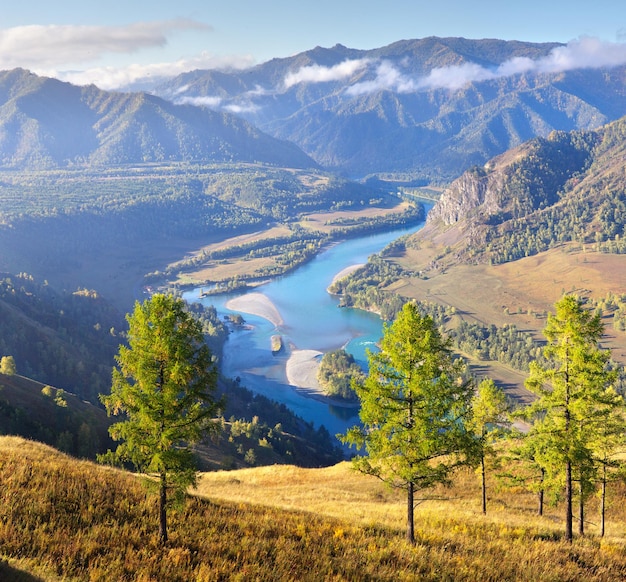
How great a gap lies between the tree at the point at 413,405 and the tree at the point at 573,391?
19.2 feet

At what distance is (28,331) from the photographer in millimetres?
166375

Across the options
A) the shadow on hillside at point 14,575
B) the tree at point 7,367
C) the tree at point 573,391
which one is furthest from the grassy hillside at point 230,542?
the tree at point 7,367

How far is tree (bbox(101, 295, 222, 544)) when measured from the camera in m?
21.0

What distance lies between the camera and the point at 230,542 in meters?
22.1

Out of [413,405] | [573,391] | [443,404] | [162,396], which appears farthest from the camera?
[573,391]

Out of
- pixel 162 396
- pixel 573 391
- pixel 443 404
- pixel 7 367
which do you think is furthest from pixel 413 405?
pixel 7 367

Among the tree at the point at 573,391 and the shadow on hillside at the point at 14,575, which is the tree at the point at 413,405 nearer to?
the tree at the point at 573,391

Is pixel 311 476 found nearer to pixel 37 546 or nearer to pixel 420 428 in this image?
pixel 420 428

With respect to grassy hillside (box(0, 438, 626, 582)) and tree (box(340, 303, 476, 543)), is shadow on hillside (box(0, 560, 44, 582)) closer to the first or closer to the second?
grassy hillside (box(0, 438, 626, 582))

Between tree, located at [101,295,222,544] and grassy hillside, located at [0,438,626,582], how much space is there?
2.11m

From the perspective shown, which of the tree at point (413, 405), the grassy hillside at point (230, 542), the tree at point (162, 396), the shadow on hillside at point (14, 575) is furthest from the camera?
the tree at point (413, 405)

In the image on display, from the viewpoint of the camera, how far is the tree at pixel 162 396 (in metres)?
21.0

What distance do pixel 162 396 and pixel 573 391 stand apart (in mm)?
21859

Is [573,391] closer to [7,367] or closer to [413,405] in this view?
[413,405]
